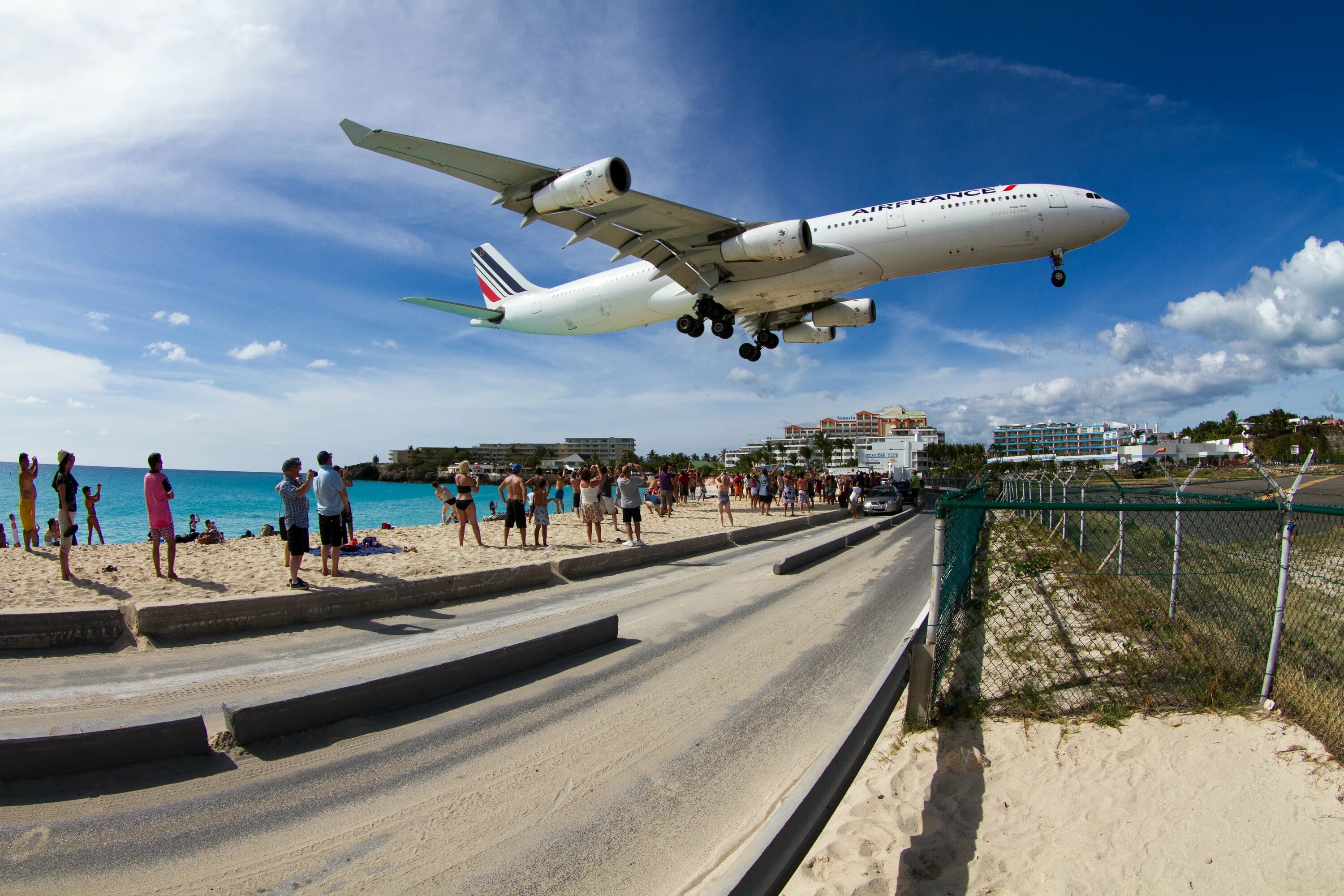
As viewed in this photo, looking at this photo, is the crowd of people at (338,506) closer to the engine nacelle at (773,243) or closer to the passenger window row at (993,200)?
the engine nacelle at (773,243)

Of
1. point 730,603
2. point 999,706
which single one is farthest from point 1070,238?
point 999,706

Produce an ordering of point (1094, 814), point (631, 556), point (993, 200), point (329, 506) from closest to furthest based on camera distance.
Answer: point (1094, 814) < point (329, 506) < point (631, 556) < point (993, 200)

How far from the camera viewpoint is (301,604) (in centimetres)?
759

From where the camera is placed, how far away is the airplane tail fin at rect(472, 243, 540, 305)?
96.7 feet

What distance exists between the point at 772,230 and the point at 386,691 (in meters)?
15.3

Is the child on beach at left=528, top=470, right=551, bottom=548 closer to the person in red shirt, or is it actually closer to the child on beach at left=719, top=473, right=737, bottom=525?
the person in red shirt

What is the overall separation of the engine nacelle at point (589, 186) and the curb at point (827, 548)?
29.3 feet

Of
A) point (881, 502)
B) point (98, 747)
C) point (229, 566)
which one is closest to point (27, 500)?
point (229, 566)

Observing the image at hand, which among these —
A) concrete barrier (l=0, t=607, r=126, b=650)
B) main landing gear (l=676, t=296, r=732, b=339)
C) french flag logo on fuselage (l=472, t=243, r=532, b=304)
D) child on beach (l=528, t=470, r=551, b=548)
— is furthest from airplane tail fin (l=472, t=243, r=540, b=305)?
concrete barrier (l=0, t=607, r=126, b=650)

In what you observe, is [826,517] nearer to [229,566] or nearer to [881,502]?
[881,502]

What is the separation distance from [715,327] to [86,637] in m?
18.0

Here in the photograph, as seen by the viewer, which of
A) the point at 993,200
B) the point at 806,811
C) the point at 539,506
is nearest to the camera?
the point at 806,811

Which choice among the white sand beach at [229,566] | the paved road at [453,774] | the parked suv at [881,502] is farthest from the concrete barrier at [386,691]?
the parked suv at [881,502]

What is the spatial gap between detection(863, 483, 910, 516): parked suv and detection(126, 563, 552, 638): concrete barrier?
21.4m
